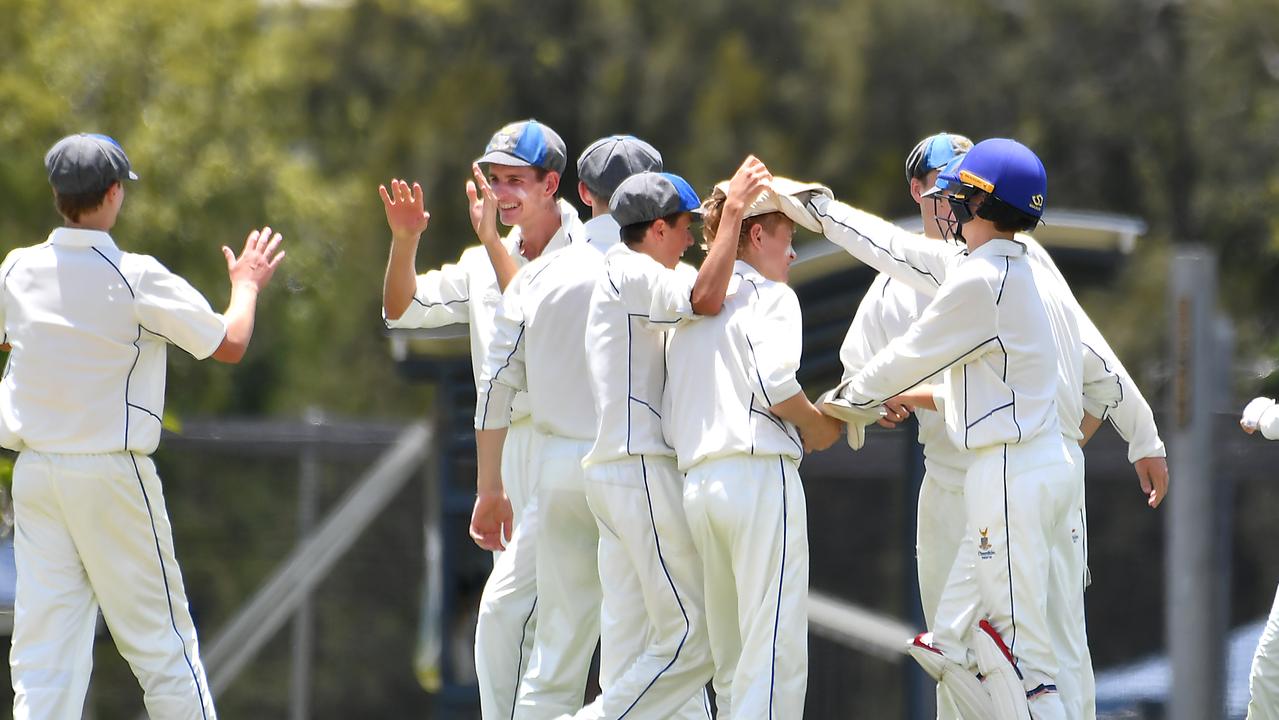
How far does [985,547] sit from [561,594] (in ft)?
5.00

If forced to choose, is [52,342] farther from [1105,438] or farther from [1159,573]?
[1159,573]

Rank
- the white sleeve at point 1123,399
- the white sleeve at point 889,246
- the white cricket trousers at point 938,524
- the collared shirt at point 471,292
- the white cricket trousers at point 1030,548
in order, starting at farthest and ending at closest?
the collared shirt at point 471,292
the white cricket trousers at point 938,524
the white sleeve at point 1123,399
the white sleeve at point 889,246
the white cricket trousers at point 1030,548

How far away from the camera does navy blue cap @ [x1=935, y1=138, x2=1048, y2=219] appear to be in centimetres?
571

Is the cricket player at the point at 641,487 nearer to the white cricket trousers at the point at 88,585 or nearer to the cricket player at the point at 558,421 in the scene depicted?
the cricket player at the point at 558,421

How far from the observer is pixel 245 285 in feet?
21.0

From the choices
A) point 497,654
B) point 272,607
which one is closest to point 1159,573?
point 272,607

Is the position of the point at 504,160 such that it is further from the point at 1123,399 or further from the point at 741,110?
the point at 741,110

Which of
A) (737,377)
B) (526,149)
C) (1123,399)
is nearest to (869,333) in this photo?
(1123,399)

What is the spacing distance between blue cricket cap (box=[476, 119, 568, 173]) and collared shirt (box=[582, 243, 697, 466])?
806mm

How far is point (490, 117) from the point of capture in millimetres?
25266

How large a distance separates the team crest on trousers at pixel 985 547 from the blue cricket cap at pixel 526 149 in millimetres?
2145

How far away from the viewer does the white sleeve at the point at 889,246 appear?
6258 millimetres

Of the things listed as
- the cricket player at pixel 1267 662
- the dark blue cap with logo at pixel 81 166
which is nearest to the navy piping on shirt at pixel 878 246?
the cricket player at pixel 1267 662

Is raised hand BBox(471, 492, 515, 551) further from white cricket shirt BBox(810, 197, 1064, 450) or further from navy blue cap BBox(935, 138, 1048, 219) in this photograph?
navy blue cap BBox(935, 138, 1048, 219)
